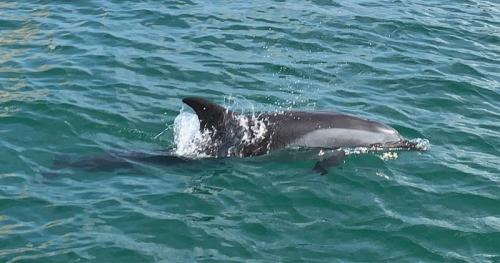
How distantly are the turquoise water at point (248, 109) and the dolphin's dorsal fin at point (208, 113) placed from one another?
529mm

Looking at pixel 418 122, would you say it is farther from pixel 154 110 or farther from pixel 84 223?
pixel 84 223

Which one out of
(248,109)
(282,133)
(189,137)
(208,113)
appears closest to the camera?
(208,113)

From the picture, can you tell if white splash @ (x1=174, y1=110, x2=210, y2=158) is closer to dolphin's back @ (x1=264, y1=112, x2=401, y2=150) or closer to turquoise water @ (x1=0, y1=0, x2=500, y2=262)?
turquoise water @ (x1=0, y1=0, x2=500, y2=262)

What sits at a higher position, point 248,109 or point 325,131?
point 325,131

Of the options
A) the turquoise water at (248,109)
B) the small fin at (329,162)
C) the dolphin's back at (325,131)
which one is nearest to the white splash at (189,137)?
the turquoise water at (248,109)

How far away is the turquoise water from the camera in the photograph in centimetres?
873

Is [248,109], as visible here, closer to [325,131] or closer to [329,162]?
[325,131]

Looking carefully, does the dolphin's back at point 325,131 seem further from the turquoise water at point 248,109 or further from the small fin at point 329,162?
the turquoise water at point 248,109

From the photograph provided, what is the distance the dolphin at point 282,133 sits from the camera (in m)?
10.7

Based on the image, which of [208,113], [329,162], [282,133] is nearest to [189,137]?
[208,113]

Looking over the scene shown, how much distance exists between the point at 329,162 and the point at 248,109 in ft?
7.84

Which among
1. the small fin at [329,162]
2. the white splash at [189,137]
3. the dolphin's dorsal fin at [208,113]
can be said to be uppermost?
the dolphin's dorsal fin at [208,113]

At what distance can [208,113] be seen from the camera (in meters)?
10.6

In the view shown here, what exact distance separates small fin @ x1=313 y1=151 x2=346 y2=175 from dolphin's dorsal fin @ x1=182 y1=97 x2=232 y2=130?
142 cm
